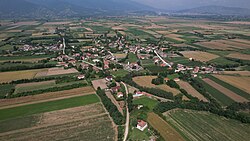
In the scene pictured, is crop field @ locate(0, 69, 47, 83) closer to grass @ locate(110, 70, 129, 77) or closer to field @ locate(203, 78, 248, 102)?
grass @ locate(110, 70, 129, 77)

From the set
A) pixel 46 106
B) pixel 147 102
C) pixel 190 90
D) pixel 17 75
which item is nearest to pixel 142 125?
pixel 147 102

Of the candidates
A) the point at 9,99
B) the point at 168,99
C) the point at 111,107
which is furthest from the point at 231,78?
the point at 9,99

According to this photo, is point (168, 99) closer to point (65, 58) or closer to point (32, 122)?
point (32, 122)

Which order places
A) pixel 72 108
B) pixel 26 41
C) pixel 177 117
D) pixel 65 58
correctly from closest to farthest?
pixel 177 117 → pixel 72 108 → pixel 65 58 → pixel 26 41

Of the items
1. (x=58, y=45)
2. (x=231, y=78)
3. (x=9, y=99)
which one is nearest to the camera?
(x=9, y=99)

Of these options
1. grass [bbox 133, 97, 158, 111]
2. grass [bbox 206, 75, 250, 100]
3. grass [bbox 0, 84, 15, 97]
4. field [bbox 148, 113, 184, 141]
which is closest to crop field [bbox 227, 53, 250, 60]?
grass [bbox 206, 75, 250, 100]

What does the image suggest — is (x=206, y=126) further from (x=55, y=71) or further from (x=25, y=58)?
(x=25, y=58)

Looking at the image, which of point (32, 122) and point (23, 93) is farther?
point (23, 93)
